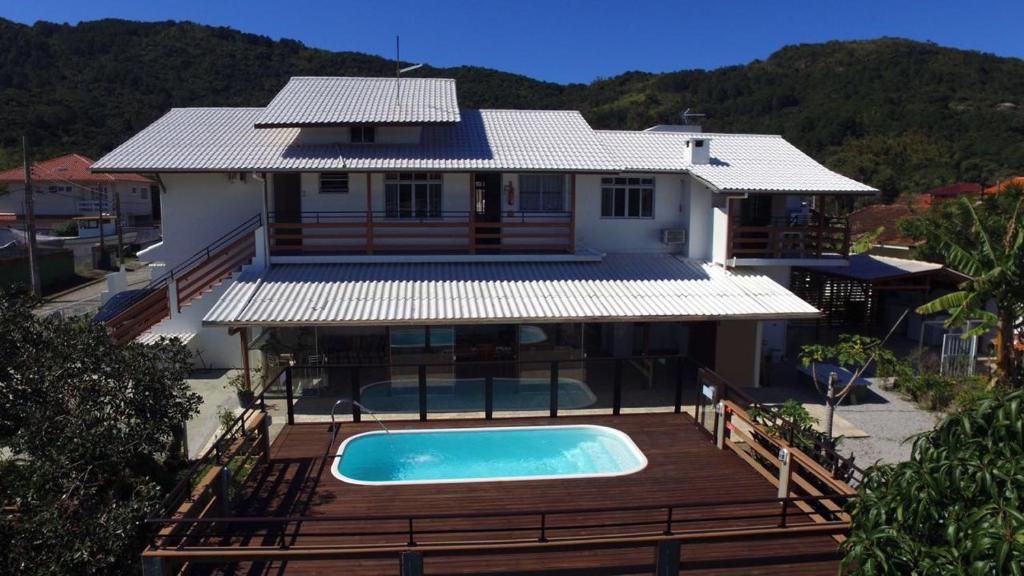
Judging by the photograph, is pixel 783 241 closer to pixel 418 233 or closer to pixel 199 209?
pixel 418 233

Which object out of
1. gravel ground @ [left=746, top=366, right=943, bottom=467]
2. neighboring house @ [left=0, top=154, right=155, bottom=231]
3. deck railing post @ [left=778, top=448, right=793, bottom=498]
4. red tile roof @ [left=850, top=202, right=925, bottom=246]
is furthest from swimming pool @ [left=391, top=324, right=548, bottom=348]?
neighboring house @ [left=0, top=154, right=155, bottom=231]

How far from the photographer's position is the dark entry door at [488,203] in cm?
2014

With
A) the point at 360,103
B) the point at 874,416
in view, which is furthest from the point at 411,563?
the point at 360,103

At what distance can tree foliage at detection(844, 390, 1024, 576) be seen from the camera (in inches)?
176

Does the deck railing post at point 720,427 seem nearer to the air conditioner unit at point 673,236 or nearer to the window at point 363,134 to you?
the air conditioner unit at point 673,236

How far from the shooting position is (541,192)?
66.9ft

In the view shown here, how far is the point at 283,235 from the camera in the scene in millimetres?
18688

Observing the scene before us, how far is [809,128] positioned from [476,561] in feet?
285

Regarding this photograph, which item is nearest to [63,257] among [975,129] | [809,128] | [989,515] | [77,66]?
[989,515]

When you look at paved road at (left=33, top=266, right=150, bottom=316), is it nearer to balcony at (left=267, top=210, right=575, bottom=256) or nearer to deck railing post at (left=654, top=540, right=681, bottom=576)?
balcony at (left=267, top=210, right=575, bottom=256)

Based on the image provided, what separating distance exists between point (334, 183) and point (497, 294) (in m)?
6.67

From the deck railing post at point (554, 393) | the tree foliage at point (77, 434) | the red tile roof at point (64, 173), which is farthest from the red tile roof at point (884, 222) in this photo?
the red tile roof at point (64, 173)

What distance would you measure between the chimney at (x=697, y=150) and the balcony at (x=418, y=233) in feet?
14.5

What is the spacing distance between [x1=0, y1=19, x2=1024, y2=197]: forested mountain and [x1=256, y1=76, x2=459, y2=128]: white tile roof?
149 ft
